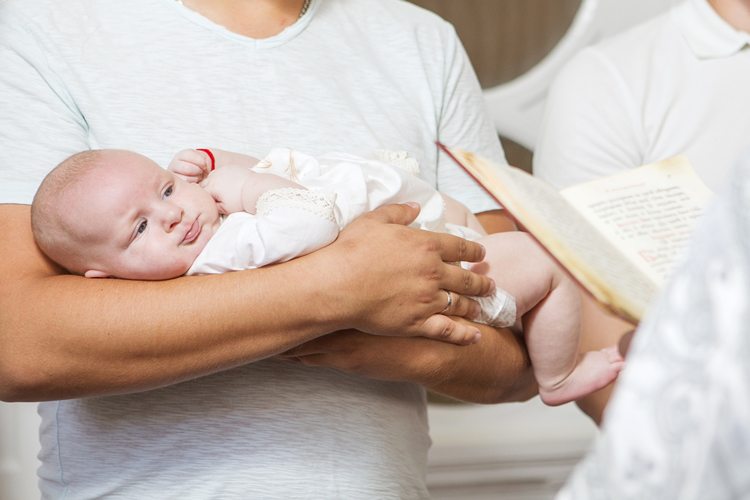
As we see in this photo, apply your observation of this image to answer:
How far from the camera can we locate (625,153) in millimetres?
1563

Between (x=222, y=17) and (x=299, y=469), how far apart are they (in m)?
0.71

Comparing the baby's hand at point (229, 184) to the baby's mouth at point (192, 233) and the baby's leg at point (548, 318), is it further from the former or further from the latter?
the baby's leg at point (548, 318)

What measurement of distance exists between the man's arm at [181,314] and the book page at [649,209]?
242 millimetres

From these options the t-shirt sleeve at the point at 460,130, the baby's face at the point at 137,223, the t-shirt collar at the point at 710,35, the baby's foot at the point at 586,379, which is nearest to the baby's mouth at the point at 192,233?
the baby's face at the point at 137,223

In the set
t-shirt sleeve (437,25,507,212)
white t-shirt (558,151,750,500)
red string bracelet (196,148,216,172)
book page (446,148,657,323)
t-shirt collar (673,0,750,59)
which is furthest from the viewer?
t-shirt collar (673,0,750,59)

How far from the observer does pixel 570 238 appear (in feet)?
3.00

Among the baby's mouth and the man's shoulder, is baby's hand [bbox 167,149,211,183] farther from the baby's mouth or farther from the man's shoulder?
the man's shoulder

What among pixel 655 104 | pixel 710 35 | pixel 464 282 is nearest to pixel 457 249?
pixel 464 282

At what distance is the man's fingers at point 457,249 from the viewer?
1.22 m

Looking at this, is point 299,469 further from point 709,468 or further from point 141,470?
point 709,468

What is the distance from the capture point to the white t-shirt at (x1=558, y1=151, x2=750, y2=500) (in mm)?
435

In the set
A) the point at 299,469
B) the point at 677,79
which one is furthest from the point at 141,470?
the point at 677,79

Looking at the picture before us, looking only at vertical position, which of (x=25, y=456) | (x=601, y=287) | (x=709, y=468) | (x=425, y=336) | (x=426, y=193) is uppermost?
(x=709, y=468)

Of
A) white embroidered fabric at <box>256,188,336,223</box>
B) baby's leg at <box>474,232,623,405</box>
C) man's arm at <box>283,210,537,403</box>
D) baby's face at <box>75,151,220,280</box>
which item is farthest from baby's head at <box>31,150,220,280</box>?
baby's leg at <box>474,232,623,405</box>
